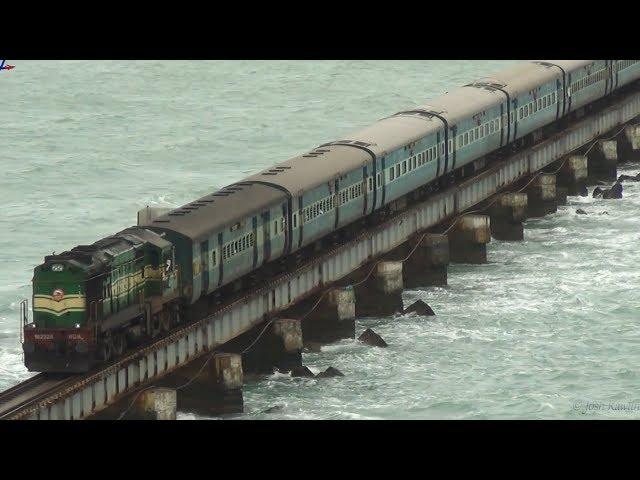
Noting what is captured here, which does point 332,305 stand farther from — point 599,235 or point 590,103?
point 590,103

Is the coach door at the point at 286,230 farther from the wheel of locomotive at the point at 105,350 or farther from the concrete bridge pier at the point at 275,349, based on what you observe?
the wheel of locomotive at the point at 105,350

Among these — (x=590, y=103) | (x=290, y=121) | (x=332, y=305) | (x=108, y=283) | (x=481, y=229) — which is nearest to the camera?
(x=108, y=283)

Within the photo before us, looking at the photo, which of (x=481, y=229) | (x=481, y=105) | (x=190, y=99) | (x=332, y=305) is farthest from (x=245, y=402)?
(x=190, y=99)

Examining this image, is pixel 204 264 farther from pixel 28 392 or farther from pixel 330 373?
pixel 28 392

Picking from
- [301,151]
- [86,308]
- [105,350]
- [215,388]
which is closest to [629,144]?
[301,151]

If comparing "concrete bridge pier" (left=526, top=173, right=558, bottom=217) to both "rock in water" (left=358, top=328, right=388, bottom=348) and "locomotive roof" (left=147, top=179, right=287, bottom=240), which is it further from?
"locomotive roof" (left=147, top=179, right=287, bottom=240)

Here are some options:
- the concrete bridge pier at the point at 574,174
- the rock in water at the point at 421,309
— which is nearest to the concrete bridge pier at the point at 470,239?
the rock in water at the point at 421,309
